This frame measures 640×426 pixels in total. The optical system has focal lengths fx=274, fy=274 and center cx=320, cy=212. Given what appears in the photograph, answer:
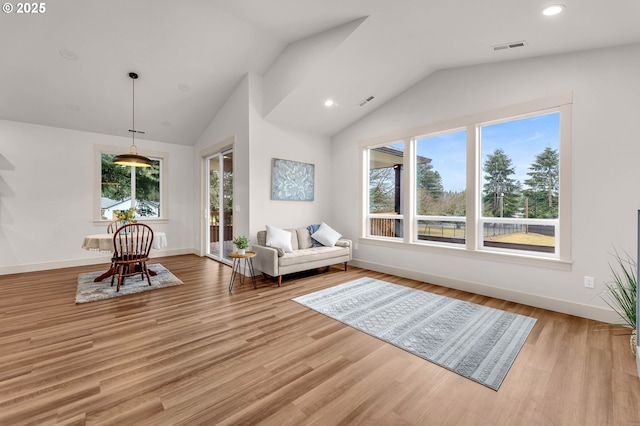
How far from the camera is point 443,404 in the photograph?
1.75 m

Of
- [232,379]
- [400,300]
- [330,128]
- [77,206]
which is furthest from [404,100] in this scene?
[77,206]

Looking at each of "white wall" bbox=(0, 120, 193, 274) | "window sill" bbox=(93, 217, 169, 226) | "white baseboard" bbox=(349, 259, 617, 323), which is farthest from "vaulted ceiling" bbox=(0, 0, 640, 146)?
"white baseboard" bbox=(349, 259, 617, 323)

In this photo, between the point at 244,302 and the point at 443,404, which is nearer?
the point at 443,404

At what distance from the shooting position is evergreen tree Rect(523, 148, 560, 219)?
3.39 meters

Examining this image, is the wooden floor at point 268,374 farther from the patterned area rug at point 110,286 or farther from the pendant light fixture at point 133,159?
the pendant light fixture at point 133,159

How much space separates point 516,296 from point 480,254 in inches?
25.7

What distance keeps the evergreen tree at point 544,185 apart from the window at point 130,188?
7249 millimetres

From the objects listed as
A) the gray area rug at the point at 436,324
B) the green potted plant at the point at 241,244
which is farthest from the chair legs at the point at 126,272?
the gray area rug at the point at 436,324

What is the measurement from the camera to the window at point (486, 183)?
3.38 m

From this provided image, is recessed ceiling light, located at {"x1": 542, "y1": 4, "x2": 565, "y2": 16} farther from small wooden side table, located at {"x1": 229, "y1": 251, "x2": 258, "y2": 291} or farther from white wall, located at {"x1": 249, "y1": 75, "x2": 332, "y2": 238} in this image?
small wooden side table, located at {"x1": 229, "y1": 251, "x2": 258, "y2": 291}

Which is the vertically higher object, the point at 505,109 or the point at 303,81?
the point at 303,81

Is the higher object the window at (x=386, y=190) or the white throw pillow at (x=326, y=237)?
the window at (x=386, y=190)

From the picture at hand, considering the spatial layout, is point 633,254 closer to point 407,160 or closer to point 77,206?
point 407,160

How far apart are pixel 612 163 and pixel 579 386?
7.95ft
